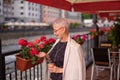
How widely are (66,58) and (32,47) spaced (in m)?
0.48

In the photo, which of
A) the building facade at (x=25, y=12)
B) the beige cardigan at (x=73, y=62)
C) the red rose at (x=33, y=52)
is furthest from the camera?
the building facade at (x=25, y=12)

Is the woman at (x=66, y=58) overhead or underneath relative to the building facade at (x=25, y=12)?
underneath

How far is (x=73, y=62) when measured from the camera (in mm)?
2230

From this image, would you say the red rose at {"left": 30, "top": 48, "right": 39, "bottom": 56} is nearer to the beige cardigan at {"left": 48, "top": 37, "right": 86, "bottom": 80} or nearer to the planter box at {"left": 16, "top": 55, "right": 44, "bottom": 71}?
the planter box at {"left": 16, "top": 55, "right": 44, "bottom": 71}

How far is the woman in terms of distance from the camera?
2.23m

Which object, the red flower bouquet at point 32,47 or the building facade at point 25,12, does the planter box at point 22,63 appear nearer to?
the red flower bouquet at point 32,47

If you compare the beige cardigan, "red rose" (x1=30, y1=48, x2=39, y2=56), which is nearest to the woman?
the beige cardigan

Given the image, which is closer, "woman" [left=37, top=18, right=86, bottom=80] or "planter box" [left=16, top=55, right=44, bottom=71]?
"woman" [left=37, top=18, right=86, bottom=80]

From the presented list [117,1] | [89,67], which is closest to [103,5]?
[117,1]

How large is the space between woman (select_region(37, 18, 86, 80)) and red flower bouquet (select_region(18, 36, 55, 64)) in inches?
8.7

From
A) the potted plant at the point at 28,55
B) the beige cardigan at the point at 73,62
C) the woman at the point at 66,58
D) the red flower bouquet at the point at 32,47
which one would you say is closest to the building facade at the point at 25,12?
the red flower bouquet at the point at 32,47

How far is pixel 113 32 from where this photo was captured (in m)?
6.02

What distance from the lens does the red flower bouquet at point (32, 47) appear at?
2.44 metres

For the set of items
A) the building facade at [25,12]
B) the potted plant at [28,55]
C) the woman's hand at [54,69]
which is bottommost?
the woman's hand at [54,69]
